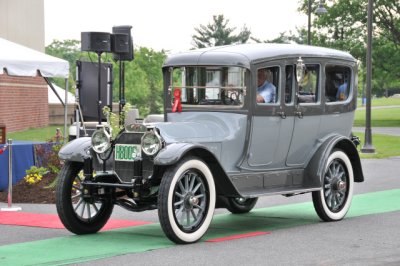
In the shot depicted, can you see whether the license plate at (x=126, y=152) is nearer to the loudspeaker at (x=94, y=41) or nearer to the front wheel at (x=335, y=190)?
the front wheel at (x=335, y=190)

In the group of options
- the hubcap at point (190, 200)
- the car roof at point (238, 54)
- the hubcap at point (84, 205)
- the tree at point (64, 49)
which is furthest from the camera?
the tree at point (64, 49)

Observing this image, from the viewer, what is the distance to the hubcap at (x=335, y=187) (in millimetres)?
10625

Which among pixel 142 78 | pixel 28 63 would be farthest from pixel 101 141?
pixel 142 78

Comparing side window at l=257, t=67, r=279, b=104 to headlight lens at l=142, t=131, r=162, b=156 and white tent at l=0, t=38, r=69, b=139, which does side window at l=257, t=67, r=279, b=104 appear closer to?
headlight lens at l=142, t=131, r=162, b=156

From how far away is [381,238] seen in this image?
30.3 ft

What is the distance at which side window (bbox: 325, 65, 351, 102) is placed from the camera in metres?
11.0

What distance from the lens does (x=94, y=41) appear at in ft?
58.4

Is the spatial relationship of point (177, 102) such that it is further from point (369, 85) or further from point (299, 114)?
point (369, 85)

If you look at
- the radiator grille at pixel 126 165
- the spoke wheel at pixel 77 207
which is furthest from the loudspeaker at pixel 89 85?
the radiator grille at pixel 126 165

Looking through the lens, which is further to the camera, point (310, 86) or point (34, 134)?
point (34, 134)

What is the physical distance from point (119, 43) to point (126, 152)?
32.1ft

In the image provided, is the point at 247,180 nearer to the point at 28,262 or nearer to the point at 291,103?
the point at 291,103

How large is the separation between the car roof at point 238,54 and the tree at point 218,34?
8472 centimetres

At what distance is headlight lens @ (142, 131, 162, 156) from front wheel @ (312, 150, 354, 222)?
8.15 ft
